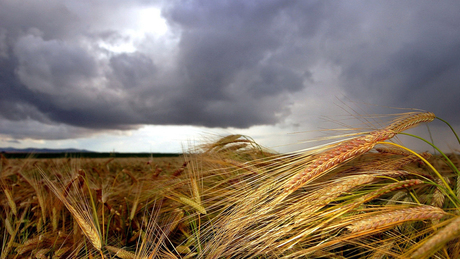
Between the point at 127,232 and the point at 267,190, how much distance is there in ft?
3.69

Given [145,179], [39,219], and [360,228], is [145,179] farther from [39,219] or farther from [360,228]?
[360,228]

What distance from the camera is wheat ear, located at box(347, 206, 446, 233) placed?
0.95m

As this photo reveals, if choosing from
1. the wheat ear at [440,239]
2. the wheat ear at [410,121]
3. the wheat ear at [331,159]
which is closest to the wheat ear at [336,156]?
the wheat ear at [331,159]

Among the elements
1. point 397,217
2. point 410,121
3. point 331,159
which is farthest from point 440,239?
point 410,121

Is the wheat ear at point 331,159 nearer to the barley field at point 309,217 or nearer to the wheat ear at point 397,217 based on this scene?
the barley field at point 309,217

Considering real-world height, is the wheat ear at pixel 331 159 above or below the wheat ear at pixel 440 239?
above

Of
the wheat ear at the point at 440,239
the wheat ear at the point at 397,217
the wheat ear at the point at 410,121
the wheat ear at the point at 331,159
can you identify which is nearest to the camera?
the wheat ear at the point at 440,239

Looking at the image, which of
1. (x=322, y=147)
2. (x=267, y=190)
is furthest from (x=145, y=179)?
(x=322, y=147)

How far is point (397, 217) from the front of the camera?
0.97 m

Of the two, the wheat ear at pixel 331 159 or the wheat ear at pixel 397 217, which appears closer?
the wheat ear at pixel 397 217

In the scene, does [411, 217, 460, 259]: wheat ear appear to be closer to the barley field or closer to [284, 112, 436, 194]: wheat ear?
the barley field

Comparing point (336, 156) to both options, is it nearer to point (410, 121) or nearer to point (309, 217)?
point (309, 217)

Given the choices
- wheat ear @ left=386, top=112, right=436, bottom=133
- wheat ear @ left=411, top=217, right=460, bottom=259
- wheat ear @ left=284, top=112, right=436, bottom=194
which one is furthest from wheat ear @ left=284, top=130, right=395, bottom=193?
wheat ear @ left=411, top=217, right=460, bottom=259

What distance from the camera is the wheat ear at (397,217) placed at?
0.95 meters
